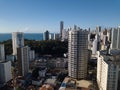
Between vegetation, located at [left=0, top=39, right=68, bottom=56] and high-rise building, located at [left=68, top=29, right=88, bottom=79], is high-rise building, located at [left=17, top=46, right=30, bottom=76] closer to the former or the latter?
high-rise building, located at [left=68, top=29, right=88, bottom=79]

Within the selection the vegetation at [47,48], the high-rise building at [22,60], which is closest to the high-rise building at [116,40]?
the vegetation at [47,48]

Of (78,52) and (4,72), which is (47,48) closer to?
(4,72)

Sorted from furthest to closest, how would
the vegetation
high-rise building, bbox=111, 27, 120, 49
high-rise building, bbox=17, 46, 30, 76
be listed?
the vegetation < high-rise building, bbox=111, 27, 120, 49 < high-rise building, bbox=17, 46, 30, 76

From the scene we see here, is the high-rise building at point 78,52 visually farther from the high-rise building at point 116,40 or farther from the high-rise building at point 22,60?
the high-rise building at point 116,40

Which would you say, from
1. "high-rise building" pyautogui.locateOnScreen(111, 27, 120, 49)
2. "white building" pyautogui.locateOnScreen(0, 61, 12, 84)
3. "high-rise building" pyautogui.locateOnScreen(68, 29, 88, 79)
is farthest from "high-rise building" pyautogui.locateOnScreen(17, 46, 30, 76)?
"high-rise building" pyautogui.locateOnScreen(111, 27, 120, 49)

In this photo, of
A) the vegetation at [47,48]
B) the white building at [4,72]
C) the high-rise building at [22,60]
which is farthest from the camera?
the vegetation at [47,48]

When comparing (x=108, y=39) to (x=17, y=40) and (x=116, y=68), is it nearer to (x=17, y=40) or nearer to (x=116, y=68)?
→ (x=17, y=40)

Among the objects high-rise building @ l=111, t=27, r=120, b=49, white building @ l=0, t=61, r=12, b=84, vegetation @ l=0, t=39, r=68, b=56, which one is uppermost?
high-rise building @ l=111, t=27, r=120, b=49

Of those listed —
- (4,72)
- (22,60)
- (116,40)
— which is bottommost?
(4,72)

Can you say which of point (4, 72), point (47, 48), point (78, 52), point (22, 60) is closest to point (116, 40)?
point (47, 48)
